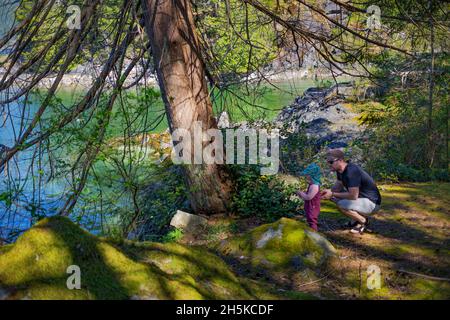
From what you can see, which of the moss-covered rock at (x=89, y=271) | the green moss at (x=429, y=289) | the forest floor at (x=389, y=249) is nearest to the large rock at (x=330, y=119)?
the forest floor at (x=389, y=249)

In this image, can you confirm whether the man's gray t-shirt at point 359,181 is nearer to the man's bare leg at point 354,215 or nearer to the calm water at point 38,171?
the man's bare leg at point 354,215

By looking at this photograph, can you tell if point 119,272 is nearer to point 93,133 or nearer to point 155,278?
point 155,278

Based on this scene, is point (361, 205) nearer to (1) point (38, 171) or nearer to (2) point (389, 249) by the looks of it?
(2) point (389, 249)

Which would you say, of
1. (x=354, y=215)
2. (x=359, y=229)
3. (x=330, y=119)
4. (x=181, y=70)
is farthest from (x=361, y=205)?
(x=330, y=119)

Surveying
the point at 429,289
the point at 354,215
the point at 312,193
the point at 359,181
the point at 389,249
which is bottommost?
the point at 429,289

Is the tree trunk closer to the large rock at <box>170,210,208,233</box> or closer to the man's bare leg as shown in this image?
the large rock at <box>170,210,208,233</box>

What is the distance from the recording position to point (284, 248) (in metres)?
5.86

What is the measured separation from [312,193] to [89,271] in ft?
12.8

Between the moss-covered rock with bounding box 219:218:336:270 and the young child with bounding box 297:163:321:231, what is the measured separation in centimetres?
58

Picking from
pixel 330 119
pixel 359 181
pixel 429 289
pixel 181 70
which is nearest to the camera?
pixel 429 289

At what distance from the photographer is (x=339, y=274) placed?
557 centimetres

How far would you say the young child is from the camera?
6.47 meters

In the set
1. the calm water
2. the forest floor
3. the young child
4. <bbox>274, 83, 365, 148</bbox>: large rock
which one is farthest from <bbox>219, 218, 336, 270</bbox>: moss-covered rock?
<bbox>274, 83, 365, 148</bbox>: large rock
